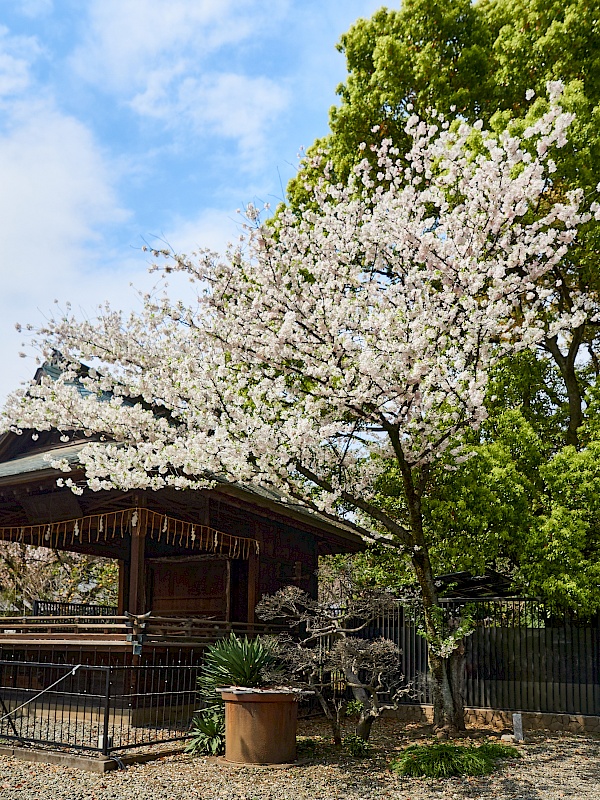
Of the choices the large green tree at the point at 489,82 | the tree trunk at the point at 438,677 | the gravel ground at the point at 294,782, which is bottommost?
the gravel ground at the point at 294,782

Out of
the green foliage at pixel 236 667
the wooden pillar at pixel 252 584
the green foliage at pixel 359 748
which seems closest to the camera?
the green foliage at pixel 359 748

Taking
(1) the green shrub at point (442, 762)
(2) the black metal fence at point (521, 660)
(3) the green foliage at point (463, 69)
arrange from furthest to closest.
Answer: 1. (3) the green foliage at point (463, 69)
2. (2) the black metal fence at point (521, 660)
3. (1) the green shrub at point (442, 762)

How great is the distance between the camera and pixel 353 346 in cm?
1130

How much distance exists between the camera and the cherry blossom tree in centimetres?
1132

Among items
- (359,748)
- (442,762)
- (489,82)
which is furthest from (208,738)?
(489,82)

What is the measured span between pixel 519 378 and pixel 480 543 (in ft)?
16.8

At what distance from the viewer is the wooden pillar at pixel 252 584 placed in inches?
623

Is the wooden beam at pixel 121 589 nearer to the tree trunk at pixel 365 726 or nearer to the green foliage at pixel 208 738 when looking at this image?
the green foliage at pixel 208 738

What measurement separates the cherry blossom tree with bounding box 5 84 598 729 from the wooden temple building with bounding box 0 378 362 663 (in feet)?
3.73

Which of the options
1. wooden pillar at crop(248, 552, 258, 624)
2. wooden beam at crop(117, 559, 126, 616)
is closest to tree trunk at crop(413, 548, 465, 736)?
wooden pillar at crop(248, 552, 258, 624)

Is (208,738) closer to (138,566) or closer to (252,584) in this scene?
(138,566)

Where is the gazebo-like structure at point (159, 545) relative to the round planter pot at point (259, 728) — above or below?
above

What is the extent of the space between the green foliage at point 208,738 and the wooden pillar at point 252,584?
15.4 feet

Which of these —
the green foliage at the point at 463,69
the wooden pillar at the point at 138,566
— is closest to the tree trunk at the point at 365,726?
the wooden pillar at the point at 138,566
